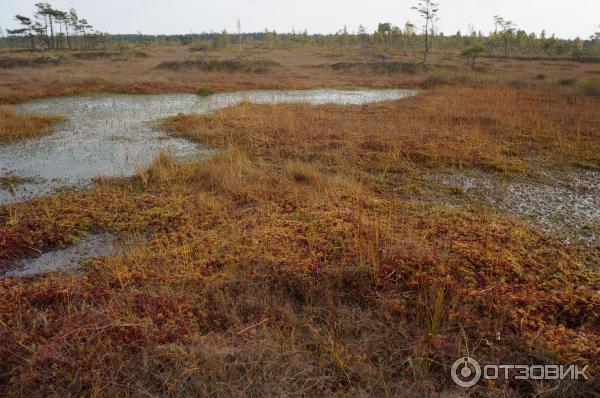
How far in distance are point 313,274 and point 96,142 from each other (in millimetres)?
9338

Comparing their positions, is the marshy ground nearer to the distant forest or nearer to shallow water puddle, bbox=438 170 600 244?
shallow water puddle, bbox=438 170 600 244

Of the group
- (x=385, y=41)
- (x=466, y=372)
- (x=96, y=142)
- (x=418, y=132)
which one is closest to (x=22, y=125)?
(x=96, y=142)

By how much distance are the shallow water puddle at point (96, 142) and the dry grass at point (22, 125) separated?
44 centimetres

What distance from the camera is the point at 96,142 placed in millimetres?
10844

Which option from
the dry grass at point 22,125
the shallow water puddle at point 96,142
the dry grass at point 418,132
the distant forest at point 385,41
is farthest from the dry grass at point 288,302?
the distant forest at point 385,41

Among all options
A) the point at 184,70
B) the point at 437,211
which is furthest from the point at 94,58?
the point at 437,211

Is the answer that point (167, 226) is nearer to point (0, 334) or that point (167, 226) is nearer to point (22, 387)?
point (0, 334)

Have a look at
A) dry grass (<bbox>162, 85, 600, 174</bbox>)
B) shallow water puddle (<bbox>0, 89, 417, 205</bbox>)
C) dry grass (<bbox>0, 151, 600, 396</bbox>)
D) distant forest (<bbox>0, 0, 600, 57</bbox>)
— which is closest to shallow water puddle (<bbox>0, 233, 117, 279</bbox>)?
dry grass (<bbox>0, 151, 600, 396</bbox>)

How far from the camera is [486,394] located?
2.72 m

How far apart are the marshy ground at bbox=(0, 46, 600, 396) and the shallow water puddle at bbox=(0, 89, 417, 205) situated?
1.07m

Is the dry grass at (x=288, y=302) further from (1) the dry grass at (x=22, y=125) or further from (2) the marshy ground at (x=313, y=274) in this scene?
(1) the dry grass at (x=22, y=125)

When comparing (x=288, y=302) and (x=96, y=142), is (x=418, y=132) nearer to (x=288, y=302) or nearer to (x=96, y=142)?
(x=288, y=302)

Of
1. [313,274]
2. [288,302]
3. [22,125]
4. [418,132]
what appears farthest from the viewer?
[22,125]

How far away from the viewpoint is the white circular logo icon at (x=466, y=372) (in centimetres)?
284
